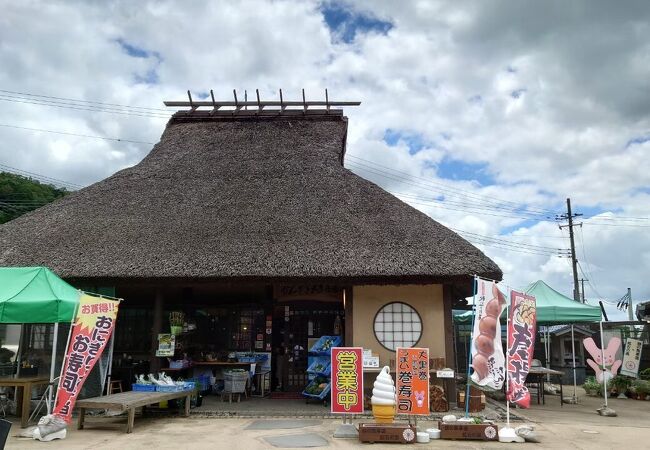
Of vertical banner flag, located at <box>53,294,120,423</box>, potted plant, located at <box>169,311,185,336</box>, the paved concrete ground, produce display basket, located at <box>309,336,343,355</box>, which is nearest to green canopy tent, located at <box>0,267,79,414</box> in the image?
vertical banner flag, located at <box>53,294,120,423</box>

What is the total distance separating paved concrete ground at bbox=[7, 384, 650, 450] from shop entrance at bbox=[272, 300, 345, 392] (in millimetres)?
3125

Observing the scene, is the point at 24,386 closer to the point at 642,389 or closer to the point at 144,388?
the point at 144,388

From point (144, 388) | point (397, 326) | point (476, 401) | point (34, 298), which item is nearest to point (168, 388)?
point (144, 388)

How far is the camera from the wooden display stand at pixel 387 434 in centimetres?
760

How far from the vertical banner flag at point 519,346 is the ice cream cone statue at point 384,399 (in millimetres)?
1909

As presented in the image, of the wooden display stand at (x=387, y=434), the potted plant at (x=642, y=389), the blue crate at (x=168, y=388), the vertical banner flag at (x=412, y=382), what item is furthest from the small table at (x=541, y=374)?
the blue crate at (x=168, y=388)

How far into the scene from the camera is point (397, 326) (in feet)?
37.0

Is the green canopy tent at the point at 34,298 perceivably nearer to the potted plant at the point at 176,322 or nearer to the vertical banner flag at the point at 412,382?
the potted plant at the point at 176,322

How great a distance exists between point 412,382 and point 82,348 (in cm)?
550

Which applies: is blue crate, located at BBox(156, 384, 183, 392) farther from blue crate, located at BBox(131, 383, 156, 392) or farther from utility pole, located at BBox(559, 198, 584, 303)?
utility pole, located at BBox(559, 198, 584, 303)

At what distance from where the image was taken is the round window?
11180 mm

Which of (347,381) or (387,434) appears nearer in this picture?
(387,434)

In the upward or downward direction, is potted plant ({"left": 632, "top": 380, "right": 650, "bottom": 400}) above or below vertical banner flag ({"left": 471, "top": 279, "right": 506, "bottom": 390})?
below

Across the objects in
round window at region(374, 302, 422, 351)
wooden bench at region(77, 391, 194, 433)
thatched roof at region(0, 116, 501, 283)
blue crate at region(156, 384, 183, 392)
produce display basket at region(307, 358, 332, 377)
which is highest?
thatched roof at region(0, 116, 501, 283)
